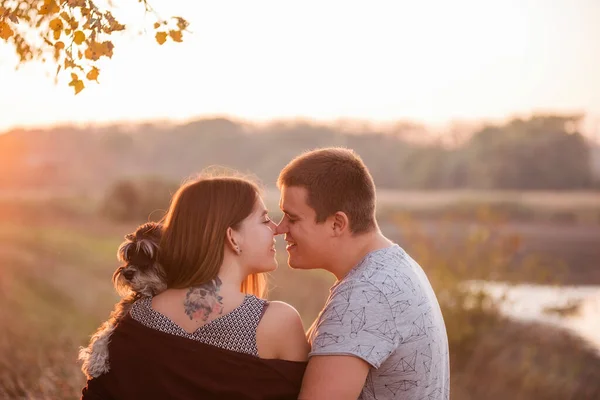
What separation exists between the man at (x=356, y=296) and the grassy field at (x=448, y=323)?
3.56 meters

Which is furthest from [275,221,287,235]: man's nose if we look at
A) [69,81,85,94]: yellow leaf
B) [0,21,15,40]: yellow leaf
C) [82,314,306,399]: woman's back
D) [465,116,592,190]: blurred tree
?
[465,116,592,190]: blurred tree

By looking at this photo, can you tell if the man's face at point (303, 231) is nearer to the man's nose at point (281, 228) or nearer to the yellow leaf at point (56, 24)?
the man's nose at point (281, 228)

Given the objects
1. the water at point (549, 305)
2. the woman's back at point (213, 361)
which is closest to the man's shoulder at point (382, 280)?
the woman's back at point (213, 361)

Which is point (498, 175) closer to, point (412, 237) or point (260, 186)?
point (412, 237)

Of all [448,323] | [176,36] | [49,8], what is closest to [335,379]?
[176,36]

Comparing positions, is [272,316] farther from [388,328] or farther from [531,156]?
[531,156]

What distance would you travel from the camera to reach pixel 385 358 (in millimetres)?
2289

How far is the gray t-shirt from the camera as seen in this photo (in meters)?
2.26

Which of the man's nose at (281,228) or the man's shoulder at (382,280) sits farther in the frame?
the man's nose at (281,228)

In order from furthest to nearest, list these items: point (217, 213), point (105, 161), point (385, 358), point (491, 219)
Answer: point (105, 161)
point (491, 219)
point (217, 213)
point (385, 358)

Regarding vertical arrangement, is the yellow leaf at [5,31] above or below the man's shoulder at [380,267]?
above

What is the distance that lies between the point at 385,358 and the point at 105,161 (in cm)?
1505

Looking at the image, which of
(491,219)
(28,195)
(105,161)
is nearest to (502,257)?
(491,219)

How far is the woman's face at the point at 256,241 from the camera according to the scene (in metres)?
2.49
